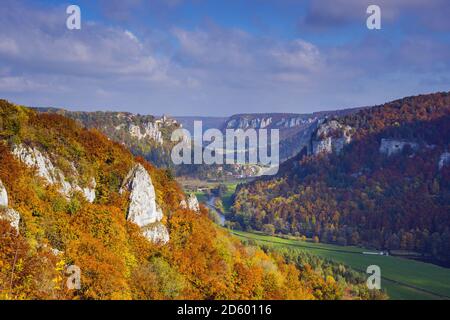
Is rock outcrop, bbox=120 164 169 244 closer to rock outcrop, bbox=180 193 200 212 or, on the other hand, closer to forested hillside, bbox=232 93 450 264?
rock outcrop, bbox=180 193 200 212

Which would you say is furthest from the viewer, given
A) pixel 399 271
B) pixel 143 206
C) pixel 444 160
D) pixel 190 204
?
pixel 444 160

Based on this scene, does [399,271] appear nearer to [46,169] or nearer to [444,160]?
[444,160]

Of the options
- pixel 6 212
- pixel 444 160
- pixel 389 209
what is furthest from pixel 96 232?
pixel 444 160

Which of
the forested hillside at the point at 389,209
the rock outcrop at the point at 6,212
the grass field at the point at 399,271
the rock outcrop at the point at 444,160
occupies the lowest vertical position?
the grass field at the point at 399,271

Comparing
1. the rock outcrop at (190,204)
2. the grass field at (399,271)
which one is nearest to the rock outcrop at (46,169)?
the rock outcrop at (190,204)

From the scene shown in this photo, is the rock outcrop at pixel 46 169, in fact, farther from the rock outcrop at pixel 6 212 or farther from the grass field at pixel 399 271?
the grass field at pixel 399 271
